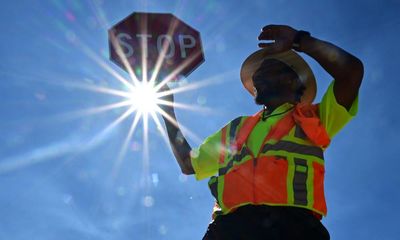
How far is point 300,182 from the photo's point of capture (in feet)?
12.9

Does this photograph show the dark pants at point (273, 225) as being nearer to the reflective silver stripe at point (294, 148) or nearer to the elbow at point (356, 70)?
the reflective silver stripe at point (294, 148)

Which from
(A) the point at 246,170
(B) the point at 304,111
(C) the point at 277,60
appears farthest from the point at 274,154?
(C) the point at 277,60

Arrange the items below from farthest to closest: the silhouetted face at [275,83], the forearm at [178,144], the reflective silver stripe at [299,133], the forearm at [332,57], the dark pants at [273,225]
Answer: the forearm at [178,144] < the silhouetted face at [275,83] < the reflective silver stripe at [299,133] < the forearm at [332,57] < the dark pants at [273,225]

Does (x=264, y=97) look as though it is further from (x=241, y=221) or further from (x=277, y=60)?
(x=241, y=221)

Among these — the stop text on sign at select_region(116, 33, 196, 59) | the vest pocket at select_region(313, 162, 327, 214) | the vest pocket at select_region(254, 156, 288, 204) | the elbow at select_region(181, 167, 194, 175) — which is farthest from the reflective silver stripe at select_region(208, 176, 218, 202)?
the stop text on sign at select_region(116, 33, 196, 59)

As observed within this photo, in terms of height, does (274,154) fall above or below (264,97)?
below

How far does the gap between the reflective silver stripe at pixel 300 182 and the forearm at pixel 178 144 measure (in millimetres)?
1204

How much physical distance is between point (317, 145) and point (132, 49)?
170cm

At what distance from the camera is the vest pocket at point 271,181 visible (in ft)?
12.7

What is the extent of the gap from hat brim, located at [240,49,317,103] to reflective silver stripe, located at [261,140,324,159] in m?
1.06

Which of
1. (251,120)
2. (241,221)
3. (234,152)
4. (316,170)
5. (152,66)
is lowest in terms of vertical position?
(241,221)

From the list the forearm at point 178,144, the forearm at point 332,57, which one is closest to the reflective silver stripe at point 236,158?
the forearm at point 178,144

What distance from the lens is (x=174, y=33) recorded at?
4.50 meters

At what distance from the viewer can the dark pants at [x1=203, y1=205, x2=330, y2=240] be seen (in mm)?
3797
